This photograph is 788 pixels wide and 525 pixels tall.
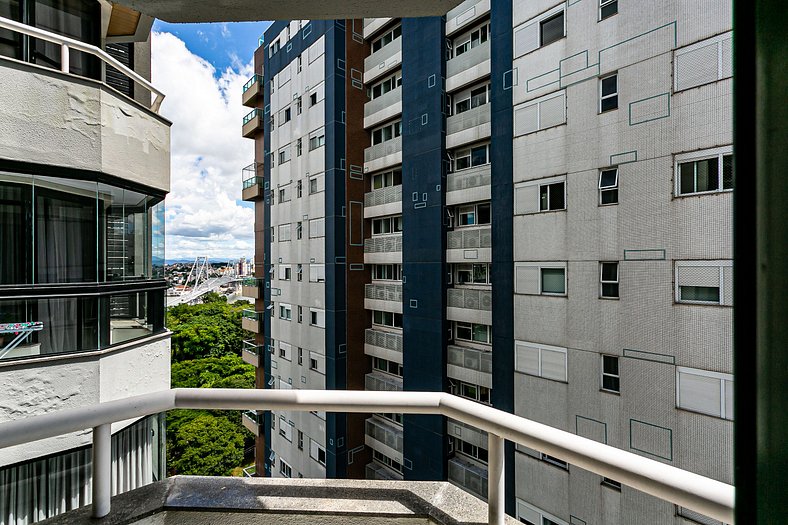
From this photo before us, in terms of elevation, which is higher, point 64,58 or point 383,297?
point 64,58

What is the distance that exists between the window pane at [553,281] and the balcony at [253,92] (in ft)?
36.5

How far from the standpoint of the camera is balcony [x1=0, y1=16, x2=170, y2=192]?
2447 mm

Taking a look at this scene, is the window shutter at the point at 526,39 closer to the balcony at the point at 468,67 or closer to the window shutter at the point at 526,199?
the balcony at the point at 468,67

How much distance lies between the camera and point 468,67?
23.3ft

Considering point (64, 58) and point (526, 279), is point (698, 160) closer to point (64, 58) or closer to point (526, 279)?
point (526, 279)

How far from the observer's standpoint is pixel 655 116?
4496mm

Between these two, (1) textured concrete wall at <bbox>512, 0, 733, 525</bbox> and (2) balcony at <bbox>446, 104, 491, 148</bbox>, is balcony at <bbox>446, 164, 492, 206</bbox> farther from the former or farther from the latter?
(1) textured concrete wall at <bbox>512, 0, 733, 525</bbox>

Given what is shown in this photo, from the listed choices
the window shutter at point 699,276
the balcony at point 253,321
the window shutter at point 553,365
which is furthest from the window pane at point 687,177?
the balcony at point 253,321

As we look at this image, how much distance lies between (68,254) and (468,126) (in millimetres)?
6067

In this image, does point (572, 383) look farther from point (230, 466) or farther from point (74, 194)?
point (230, 466)

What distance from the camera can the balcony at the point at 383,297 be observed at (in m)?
8.62

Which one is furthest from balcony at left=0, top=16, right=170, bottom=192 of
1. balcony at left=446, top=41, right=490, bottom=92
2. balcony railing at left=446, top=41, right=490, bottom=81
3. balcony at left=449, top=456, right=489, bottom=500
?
balcony at left=449, top=456, right=489, bottom=500

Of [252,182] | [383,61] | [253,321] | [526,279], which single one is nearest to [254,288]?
[253,321]

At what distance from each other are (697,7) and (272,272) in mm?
10231
